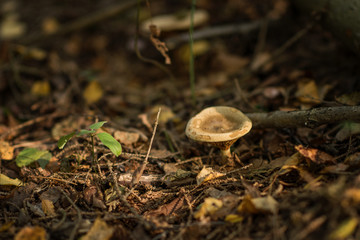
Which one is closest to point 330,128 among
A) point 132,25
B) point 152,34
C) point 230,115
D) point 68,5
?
point 230,115

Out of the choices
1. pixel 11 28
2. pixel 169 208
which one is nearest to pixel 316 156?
pixel 169 208

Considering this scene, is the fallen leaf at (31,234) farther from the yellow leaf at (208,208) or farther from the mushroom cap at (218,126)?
the mushroom cap at (218,126)

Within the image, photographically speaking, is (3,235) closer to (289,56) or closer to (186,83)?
(186,83)

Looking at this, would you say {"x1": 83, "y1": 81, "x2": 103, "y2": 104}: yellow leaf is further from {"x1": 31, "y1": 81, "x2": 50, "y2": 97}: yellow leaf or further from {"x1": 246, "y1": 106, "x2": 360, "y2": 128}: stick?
{"x1": 246, "y1": 106, "x2": 360, "y2": 128}: stick

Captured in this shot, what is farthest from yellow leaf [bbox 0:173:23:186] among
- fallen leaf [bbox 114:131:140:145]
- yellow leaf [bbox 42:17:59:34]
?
yellow leaf [bbox 42:17:59:34]

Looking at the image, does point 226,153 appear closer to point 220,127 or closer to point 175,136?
point 220,127
